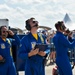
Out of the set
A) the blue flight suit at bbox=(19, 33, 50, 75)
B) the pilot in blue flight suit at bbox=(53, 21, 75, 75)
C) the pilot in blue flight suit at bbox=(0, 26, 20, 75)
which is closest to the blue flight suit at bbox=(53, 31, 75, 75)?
the pilot in blue flight suit at bbox=(53, 21, 75, 75)

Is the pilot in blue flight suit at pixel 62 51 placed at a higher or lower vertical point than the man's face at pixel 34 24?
lower

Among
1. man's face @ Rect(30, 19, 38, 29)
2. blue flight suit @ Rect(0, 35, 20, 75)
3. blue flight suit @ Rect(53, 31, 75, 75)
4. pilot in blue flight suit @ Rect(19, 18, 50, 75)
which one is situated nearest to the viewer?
pilot in blue flight suit @ Rect(19, 18, 50, 75)

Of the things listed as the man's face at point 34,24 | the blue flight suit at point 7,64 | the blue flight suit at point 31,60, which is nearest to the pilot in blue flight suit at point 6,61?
the blue flight suit at point 7,64

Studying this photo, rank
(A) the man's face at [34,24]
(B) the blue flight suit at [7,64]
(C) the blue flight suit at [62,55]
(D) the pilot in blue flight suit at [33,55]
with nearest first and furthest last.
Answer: (D) the pilot in blue flight suit at [33,55] → (A) the man's face at [34,24] → (B) the blue flight suit at [7,64] → (C) the blue flight suit at [62,55]

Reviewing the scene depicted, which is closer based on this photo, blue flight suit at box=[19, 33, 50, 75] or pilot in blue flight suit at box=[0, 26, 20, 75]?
blue flight suit at box=[19, 33, 50, 75]

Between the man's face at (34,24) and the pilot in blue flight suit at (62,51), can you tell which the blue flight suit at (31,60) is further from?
the pilot in blue flight suit at (62,51)

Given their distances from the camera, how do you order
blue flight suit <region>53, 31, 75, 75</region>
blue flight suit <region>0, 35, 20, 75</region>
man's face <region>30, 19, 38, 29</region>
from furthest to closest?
blue flight suit <region>53, 31, 75, 75</region>, blue flight suit <region>0, 35, 20, 75</region>, man's face <region>30, 19, 38, 29</region>

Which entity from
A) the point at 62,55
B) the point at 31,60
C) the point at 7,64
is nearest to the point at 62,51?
the point at 62,55

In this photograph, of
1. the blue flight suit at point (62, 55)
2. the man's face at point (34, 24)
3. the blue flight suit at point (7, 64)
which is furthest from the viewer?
the blue flight suit at point (62, 55)

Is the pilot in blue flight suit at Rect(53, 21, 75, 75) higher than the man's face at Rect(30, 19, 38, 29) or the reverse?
the reverse

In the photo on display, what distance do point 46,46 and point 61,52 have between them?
1.35 m

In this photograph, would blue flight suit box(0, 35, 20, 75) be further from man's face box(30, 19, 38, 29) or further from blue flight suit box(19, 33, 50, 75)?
man's face box(30, 19, 38, 29)

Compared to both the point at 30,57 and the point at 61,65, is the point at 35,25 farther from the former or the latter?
the point at 61,65

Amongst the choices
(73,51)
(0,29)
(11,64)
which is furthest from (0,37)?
(73,51)
